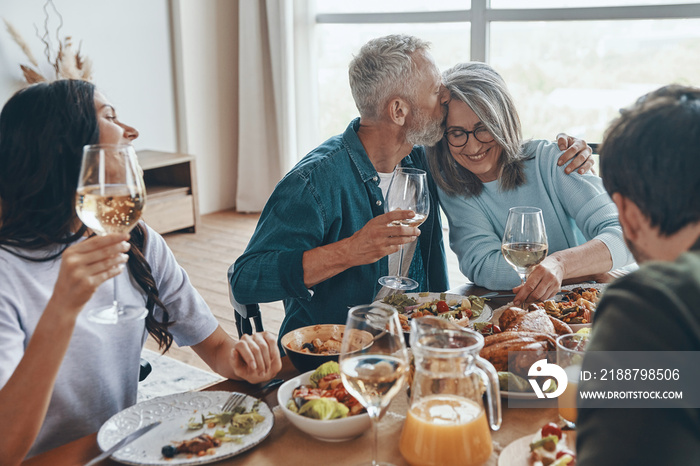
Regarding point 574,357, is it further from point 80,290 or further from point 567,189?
point 567,189

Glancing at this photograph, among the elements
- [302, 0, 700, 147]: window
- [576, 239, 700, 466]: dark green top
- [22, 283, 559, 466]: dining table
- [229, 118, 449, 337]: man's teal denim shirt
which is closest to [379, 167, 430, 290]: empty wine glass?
[229, 118, 449, 337]: man's teal denim shirt

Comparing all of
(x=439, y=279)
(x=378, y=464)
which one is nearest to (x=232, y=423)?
(x=378, y=464)

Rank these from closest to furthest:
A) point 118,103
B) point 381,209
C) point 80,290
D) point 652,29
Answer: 1. point 80,290
2. point 381,209
3. point 652,29
4. point 118,103

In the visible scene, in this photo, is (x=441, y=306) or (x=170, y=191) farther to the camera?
(x=170, y=191)

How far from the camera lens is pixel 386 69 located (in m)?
1.98

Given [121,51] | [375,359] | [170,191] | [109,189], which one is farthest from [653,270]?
[121,51]

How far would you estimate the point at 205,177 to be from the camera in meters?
5.84

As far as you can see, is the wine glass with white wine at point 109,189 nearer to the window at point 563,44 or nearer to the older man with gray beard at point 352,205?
the older man with gray beard at point 352,205

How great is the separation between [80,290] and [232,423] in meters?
0.32

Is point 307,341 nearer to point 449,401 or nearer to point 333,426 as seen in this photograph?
point 333,426

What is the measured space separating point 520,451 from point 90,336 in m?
0.81

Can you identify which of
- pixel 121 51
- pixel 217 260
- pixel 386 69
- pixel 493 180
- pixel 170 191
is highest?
pixel 121 51

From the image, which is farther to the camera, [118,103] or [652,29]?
[118,103]

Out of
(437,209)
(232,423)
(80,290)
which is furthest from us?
(437,209)
